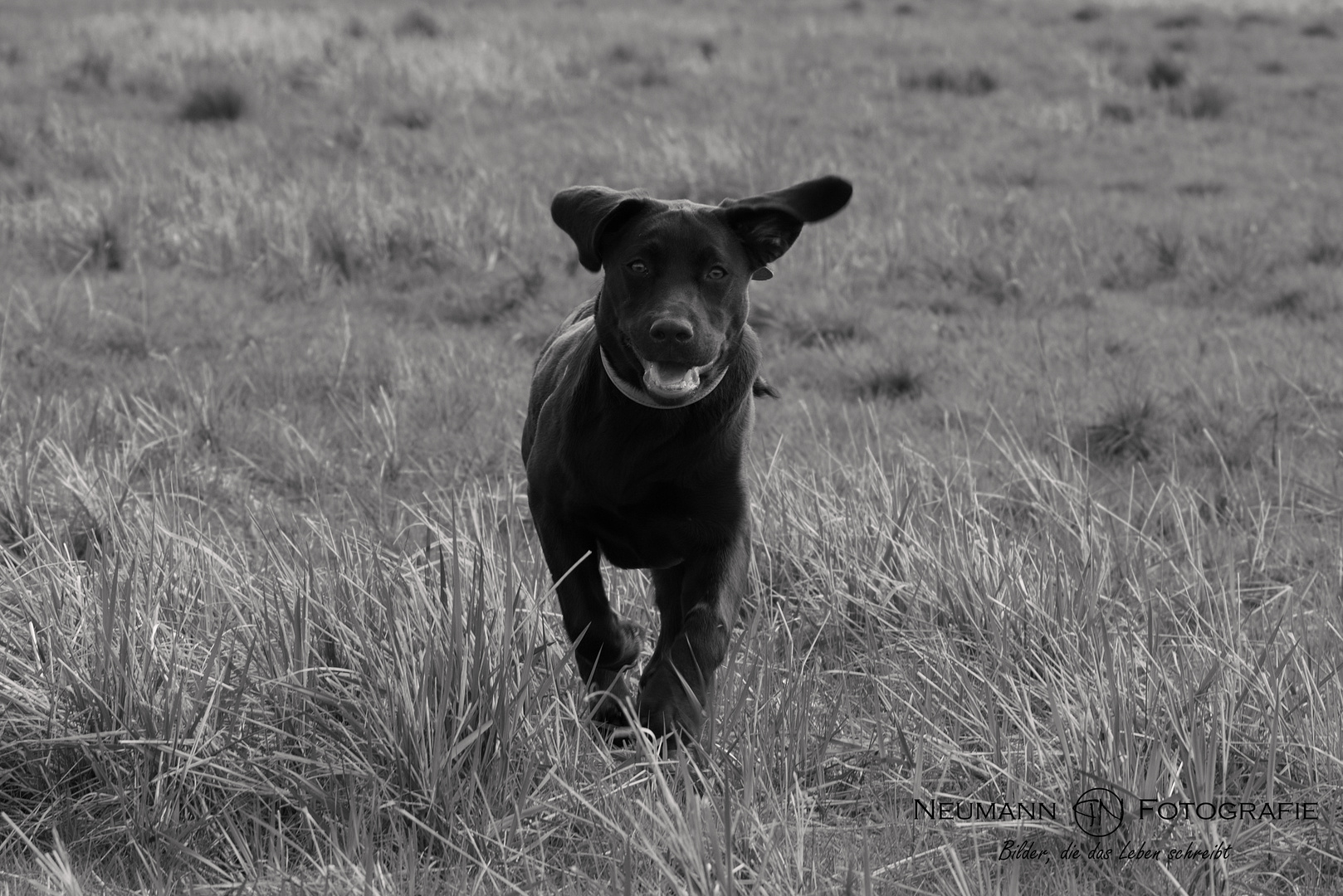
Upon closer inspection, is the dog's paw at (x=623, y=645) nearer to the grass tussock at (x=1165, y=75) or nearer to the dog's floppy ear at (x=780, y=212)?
the dog's floppy ear at (x=780, y=212)

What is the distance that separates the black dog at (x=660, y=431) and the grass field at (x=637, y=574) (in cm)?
16

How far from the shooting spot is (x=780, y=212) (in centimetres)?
375

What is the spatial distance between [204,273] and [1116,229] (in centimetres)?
573

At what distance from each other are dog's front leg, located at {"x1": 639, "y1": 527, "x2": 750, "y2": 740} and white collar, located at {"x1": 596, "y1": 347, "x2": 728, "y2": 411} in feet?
1.24

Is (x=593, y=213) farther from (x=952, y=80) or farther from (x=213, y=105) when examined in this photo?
(x=952, y=80)

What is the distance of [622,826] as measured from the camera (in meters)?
2.93

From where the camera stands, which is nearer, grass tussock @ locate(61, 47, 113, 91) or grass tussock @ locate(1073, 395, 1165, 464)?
grass tussock @ locate(1073, 395, 1165, 464)

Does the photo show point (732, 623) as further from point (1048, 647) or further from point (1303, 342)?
point (1303, 342)

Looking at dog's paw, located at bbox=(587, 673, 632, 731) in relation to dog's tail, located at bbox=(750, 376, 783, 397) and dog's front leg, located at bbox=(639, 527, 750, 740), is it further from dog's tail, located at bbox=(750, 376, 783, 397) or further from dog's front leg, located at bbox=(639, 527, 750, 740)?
dog's tail, located at bbox=(750, 376, 783, 397)

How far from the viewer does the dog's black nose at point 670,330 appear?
3.32 m

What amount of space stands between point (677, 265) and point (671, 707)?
3.68 ft

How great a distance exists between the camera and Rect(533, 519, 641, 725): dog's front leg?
347cm

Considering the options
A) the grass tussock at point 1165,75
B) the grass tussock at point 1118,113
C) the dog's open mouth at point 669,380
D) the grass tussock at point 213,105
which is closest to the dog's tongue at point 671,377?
the dog's open mouth at point 669,380

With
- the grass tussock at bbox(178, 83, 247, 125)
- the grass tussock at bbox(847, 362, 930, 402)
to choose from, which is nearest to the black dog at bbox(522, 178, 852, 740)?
the grass tussock at bbox(847, 362, 930, 402)
